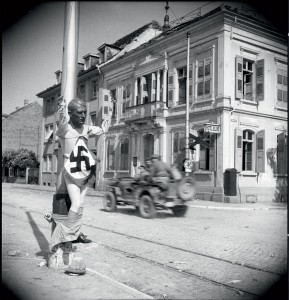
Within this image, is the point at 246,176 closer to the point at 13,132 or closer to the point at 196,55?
the point at 196,55

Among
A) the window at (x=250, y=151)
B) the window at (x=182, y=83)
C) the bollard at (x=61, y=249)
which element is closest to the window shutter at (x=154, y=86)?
the window at (x=182, y=83)

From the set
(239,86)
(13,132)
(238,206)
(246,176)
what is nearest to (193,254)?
(238,206)

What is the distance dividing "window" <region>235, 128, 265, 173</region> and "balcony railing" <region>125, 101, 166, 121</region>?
385mm

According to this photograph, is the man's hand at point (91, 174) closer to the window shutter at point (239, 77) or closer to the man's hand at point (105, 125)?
the man's hand at point (105, 125)

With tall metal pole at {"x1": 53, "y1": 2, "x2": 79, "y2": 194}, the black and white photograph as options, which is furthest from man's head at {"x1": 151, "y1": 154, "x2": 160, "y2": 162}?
tall metal pole at {"x1": 53, "y1": 2, "x2": 79, "y2": 194}

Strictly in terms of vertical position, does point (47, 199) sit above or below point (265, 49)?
below

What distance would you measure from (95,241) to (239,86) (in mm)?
2035

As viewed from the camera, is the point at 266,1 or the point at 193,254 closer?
the point at 266,1

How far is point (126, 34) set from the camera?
4.68 ft

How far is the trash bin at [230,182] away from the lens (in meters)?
1.69

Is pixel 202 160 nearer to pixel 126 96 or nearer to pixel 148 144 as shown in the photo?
pixel 148 144

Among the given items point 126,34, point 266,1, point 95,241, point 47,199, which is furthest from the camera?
point 95,241

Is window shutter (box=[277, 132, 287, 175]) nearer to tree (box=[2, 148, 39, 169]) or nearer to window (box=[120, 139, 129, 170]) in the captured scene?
window (box=[120, 139, 129, 170])

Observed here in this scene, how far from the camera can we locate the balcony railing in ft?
5.52
